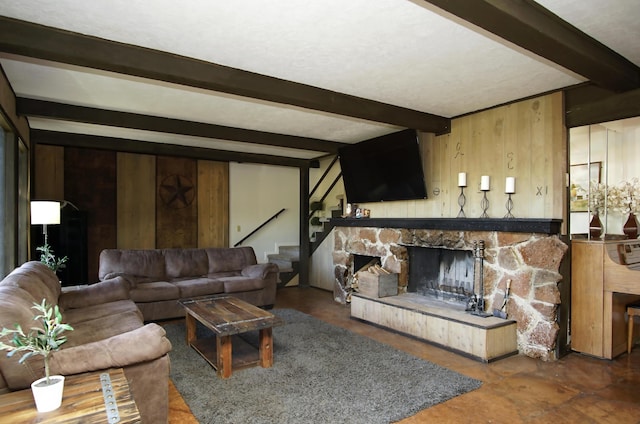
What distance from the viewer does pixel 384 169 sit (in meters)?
5.31

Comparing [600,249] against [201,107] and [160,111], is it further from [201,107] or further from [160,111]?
[160,111]

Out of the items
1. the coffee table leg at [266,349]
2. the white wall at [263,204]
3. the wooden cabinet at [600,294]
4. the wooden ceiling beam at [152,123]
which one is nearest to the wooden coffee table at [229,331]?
the coffee table leg at [266,349]

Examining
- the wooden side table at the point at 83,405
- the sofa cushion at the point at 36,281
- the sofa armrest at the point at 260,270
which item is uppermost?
the sofa cushion at the point at 36,281

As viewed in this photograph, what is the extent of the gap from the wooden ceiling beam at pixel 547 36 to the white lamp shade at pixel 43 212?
4017 mm

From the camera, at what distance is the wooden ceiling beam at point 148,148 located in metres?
5.17

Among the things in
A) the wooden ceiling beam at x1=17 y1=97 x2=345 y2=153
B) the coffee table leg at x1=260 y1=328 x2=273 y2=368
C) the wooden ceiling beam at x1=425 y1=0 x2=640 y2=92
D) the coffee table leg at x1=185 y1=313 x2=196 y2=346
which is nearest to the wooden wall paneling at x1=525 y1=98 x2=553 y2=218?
the wooden ceiling beam at x1=425 y1=0 x2=640 y2=92

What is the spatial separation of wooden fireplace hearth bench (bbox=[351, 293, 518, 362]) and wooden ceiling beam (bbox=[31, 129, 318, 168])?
3405 millimetres

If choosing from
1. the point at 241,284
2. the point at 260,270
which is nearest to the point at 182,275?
the point at 241,284

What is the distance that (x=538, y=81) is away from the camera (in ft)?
10.9

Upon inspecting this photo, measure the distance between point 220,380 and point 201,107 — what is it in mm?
2745

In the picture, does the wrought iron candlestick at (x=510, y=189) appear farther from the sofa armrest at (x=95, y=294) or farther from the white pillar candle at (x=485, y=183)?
the sofa armrest at (x=95, y=294)

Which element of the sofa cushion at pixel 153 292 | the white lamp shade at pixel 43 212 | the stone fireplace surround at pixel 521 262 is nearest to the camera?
the stone fireplace surround at pixel 521 262

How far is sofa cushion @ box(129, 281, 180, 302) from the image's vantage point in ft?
15.1

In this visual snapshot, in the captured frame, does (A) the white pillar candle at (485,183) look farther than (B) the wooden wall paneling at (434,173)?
No
